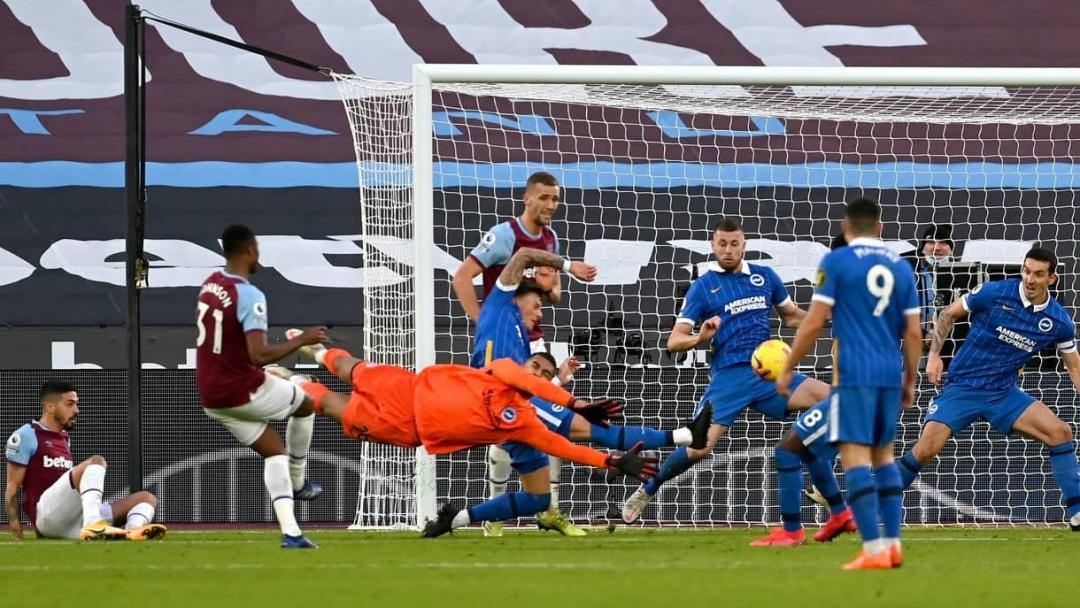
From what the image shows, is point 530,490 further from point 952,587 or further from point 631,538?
point 952,587

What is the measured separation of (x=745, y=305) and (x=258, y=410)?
3.30 meters

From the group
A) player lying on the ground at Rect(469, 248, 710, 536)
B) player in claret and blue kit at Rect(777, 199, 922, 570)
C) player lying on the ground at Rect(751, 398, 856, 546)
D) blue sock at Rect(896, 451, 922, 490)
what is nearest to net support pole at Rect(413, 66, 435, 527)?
player lying on the ground at Rect(469, 248, 710, 536)

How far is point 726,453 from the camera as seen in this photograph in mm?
12461

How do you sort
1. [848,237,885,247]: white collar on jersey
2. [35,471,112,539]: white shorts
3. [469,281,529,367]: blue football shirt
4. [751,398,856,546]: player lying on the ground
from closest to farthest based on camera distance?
[848,237,885,247]: white collar on jersey → [751,398,856,546]: player lying on the ground → [469,281,529,367]: blue football shirt → [35,471,112,539]: white shorts

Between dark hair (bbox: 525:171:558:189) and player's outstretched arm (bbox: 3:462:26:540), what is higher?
dark hair (bbox: 525:171:558:189)

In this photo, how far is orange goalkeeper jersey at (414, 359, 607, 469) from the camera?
8766mm

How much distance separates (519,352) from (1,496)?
5.50m

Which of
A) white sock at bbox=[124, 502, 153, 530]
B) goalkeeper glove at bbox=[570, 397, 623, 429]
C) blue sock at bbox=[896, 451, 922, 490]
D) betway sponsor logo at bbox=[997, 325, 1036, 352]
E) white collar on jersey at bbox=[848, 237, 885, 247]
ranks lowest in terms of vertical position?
white sock at bbox=[124, 502, 153, 530]

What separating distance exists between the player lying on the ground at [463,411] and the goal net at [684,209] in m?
1.39

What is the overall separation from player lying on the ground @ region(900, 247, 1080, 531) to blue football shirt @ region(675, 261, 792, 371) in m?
1.20

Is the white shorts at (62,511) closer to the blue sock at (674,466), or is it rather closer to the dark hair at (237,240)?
the dark hair at (237,240)

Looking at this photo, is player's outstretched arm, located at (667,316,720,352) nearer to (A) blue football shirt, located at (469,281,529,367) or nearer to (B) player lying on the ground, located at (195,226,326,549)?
(A) blue football shirt, located at (469,281,529,367)

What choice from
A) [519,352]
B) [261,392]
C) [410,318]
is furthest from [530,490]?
[410,318]

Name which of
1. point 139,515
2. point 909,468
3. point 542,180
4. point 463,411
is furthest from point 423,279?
point 909,468
